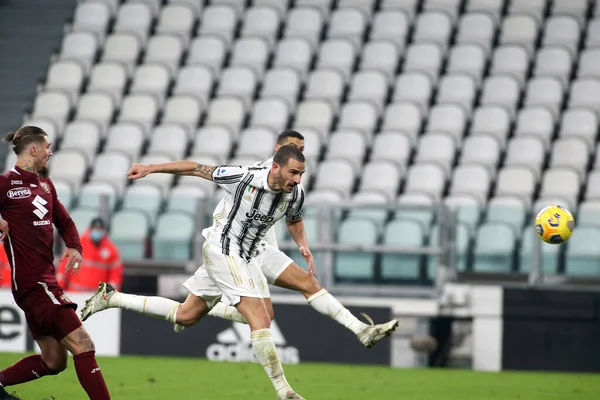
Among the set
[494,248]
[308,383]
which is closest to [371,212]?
[494,248]

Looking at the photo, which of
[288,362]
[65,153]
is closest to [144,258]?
[288,362]

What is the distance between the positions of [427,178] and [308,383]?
636cm

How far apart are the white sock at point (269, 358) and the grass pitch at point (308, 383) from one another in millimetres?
1672

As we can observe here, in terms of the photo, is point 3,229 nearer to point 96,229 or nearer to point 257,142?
point 96,229

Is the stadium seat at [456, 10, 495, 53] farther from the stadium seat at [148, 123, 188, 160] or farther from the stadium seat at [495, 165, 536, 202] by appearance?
the stadium seat at [148, 123, 188, 160]

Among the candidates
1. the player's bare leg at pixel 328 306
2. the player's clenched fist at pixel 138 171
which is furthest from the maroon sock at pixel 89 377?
the player's bare leg at pixel 328 306

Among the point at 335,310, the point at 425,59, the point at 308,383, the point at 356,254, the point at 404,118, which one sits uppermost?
the point at 425,59

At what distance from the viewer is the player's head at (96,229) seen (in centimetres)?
1394

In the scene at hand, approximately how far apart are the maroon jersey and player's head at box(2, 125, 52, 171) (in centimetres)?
9

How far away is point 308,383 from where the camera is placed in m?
10.9

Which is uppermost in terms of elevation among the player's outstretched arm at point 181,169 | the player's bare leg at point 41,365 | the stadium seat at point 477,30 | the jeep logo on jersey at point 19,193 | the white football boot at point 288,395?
the stadium seat at point 477,30

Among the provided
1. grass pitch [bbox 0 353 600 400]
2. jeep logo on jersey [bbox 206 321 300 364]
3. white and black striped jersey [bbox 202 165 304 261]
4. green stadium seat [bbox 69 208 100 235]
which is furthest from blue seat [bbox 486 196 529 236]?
white and black striped jersey [bbox 202 165 304 261]

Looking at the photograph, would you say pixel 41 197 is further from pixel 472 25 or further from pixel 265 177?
pixel 472 25

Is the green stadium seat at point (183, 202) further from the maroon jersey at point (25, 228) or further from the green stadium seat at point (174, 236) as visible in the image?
the maroon jersey at point (25, 228)
